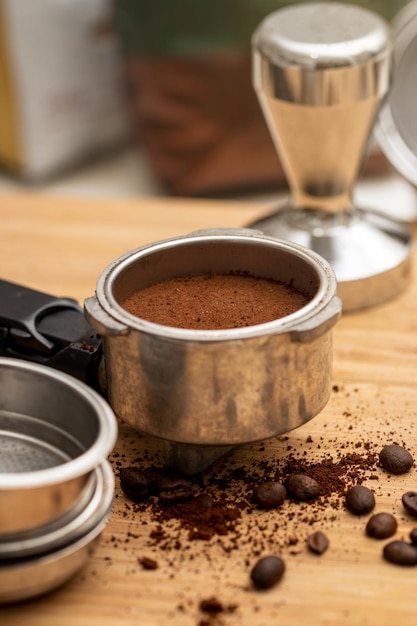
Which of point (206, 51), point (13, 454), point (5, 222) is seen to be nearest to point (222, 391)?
point (13, 454)

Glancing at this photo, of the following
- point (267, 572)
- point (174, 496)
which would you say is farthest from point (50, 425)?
point (267, 572)

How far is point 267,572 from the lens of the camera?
36.4 inches

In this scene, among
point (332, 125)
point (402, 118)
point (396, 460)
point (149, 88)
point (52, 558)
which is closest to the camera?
point (52, 558)

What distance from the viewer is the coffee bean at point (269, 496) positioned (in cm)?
103

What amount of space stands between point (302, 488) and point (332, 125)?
584 millimetres

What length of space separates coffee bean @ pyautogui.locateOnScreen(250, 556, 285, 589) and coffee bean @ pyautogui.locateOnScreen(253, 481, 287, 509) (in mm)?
93

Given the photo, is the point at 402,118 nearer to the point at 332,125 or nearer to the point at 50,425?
the point at 332,125

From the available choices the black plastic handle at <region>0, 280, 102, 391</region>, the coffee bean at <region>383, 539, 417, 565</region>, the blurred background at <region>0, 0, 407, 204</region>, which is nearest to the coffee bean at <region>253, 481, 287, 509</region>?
the coffee bean at <region>383, 539, 417, 565</region>

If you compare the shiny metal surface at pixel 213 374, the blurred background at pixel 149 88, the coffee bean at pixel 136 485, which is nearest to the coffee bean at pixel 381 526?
the shiny metal surface at pixel 213 374

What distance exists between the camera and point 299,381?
101cm

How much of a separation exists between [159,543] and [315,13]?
84cm

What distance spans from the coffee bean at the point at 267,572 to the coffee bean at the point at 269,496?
93mm

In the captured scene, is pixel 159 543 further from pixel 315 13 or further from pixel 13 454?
pixel 315 13

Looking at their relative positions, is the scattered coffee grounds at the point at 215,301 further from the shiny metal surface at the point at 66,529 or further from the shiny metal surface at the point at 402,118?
the shiny metal surface at the point at 402,118
